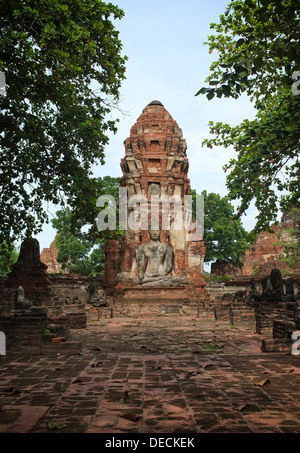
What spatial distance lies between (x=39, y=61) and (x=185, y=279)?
13935 millimetres

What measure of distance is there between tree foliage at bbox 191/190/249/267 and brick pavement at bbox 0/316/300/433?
83.4 ft

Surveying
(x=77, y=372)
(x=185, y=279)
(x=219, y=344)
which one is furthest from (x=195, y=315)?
(x=77, y=372)

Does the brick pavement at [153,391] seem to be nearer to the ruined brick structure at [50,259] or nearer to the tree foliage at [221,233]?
the tree foliage at [221,233]

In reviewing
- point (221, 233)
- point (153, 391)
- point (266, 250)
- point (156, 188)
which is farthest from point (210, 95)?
point (266, 250)

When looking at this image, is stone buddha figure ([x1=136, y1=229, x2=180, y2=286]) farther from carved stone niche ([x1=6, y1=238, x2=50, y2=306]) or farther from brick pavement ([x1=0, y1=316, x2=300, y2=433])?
brick pavement ([x1=0, y1=316, x2=300, y2=433])

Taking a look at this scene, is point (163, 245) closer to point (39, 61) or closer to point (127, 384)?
point (39, 61)

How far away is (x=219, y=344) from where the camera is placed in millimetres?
6844

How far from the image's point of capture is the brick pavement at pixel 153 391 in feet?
9.55

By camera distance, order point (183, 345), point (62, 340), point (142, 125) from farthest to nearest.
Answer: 1. point (142, 125)
2. point (183, 345)
3. point (62, 340)

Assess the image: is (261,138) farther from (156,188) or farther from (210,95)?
(156,188)

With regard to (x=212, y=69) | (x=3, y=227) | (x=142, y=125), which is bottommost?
(x=3, y=227)

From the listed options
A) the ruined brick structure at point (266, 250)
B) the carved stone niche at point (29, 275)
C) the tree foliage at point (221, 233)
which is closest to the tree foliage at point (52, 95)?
the carved stone niche at point (29, 275)

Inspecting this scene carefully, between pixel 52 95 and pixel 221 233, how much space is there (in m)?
25.9

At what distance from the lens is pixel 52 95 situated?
7.21 metres
